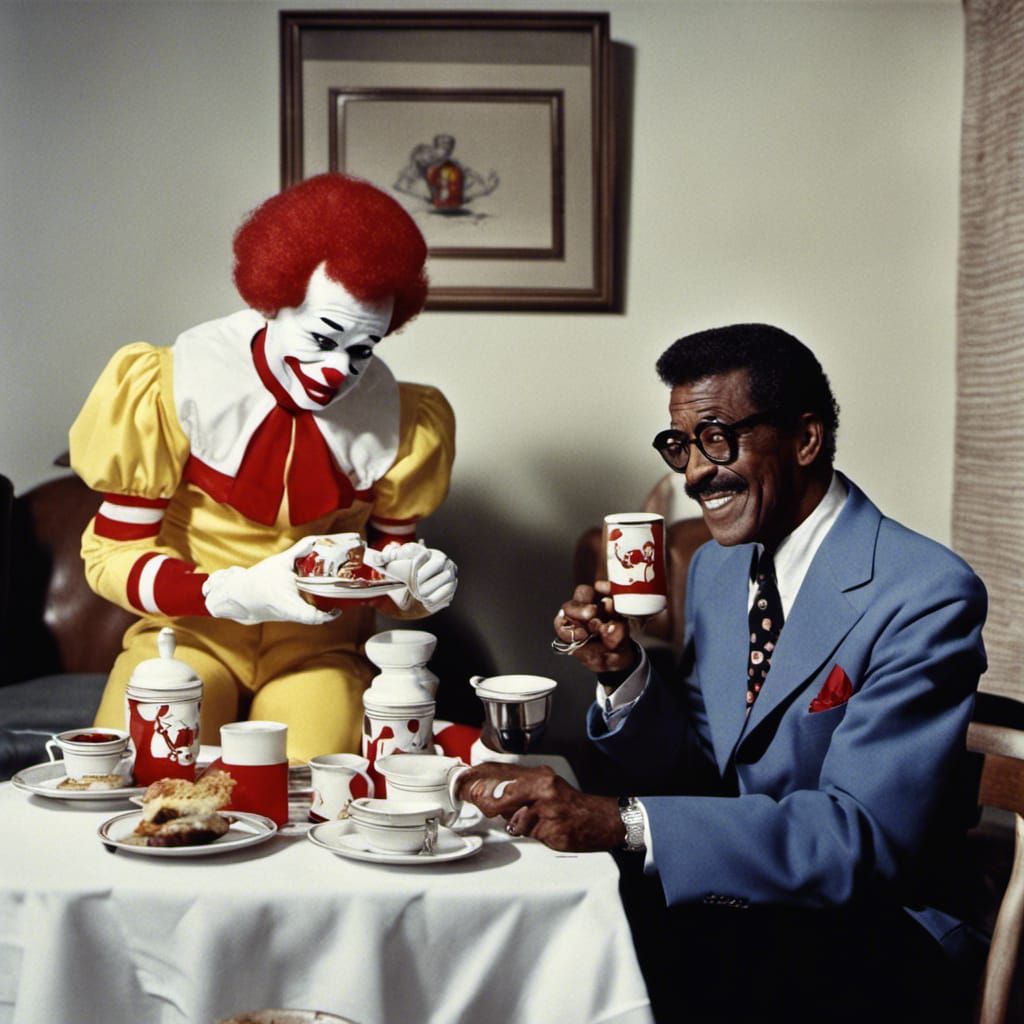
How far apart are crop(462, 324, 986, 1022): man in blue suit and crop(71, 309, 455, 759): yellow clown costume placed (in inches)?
21.5

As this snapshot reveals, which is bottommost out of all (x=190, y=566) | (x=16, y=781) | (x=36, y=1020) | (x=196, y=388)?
(x=36, y=1020)

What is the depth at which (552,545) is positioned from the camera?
3051 mm

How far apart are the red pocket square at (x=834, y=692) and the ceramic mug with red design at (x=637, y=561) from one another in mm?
225

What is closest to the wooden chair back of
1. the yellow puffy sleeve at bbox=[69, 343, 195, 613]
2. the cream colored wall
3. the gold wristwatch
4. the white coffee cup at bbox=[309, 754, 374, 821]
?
the gold wristwatch

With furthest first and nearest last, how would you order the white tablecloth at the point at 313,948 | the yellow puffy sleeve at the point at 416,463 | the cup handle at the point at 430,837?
the yellow puffy sleeve at the point at 416,463 < the cup handle at the point at 430,837 < the white tablecloth at the point at 313,948

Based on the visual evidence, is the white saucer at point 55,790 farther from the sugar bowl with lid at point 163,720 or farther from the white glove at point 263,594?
the white glove at point 263,594

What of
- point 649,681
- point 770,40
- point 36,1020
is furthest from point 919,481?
point 36,1020

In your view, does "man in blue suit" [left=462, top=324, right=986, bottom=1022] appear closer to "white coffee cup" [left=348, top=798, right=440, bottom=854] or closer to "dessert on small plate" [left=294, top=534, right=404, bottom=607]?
"white coffee cup" [left=348, top=798, right=440, bottom=854]

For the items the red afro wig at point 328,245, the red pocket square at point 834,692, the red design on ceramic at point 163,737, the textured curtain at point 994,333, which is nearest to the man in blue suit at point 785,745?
the red pocket square at point 834,692

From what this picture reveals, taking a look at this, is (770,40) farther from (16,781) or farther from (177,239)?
(16,781)

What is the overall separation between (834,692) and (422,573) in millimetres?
683

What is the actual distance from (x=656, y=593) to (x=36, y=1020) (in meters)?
0.84

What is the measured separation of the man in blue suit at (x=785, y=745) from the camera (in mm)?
1352

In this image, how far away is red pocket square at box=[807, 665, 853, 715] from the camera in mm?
1484
